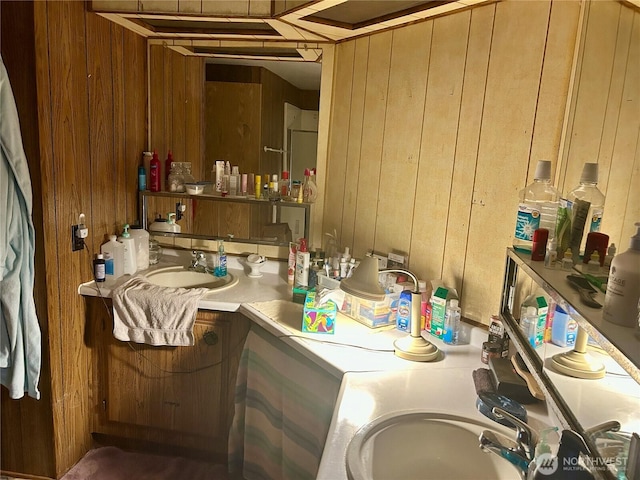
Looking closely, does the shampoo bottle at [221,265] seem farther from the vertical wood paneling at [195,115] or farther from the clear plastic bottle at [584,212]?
the clear plastic bottle at [584,212]

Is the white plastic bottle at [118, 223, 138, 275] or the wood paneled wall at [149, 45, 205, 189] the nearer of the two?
the white plastic bottle at [118, 223, 138, 275]

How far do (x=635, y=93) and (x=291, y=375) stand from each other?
1.23 meters

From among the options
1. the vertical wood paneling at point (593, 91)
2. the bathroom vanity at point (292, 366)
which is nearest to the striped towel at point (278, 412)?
the bathroom vanity at point (292, 366)

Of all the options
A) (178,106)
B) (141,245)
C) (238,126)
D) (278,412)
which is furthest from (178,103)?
(278,412)

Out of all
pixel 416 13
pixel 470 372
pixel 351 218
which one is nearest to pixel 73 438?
pixel 351 218

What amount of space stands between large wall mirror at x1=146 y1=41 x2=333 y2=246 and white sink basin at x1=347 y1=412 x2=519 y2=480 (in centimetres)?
120

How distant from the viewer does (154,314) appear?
1864 millimetres

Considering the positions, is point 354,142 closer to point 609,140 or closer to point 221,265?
point 221,265

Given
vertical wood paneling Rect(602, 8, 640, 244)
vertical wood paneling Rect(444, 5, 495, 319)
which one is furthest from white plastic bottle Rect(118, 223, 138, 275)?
vertical wood paneling Rect(602, 8, 640, 244)

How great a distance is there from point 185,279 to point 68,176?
66 centimetres

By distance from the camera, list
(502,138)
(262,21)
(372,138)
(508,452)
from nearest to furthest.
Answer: (508,452) → (502,138) → (262,21) → (372,138)

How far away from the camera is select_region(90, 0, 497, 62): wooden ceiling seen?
1.60 meters

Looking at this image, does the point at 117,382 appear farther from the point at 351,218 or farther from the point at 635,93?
the point at 635,93

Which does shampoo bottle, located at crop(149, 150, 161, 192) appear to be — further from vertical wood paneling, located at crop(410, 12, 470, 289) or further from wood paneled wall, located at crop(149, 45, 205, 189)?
vertical wood paneling, located at crop(410, 12, 470, 289)
